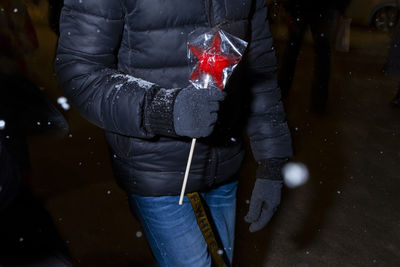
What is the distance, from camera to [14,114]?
2.16 meters

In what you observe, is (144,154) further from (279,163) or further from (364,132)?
(364,132)

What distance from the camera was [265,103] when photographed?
1643 mm

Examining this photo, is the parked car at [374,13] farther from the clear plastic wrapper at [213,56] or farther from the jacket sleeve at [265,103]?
the clear plastic wrapper at [213,56]

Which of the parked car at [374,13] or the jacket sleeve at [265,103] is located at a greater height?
the jacket sleeve at [265,103]

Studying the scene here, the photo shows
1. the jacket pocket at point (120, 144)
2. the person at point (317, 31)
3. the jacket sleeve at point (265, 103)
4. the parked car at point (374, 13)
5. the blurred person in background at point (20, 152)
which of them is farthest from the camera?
the parked car at point (374, 13)

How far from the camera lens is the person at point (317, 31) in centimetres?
465

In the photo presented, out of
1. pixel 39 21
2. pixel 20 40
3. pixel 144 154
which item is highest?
pixel 144 154

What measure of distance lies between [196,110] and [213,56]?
0.65 ft

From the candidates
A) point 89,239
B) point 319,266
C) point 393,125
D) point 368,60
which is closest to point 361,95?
point 393,125

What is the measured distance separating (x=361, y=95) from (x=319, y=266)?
142 inches

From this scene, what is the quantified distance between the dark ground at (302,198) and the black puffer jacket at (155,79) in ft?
3.98

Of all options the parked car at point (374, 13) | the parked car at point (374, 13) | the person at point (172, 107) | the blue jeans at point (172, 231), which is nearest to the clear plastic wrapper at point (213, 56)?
the person at point (172, 107)

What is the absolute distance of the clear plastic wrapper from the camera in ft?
3.98

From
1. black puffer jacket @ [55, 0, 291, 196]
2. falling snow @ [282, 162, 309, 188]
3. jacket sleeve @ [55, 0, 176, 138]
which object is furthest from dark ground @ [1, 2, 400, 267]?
jacket sleeve @ [55, 0, 176, 138]
